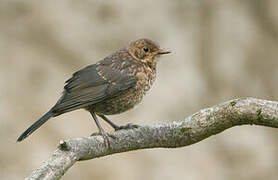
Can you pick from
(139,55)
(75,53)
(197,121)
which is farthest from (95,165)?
(197,121)

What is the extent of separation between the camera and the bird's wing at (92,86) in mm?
5285

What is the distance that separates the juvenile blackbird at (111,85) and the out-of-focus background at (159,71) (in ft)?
6.34

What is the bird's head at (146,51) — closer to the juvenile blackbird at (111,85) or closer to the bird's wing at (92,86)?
the juvenile blackbird at (111,85)

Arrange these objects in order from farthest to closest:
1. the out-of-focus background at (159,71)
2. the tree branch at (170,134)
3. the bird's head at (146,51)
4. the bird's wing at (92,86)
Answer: the out-of-focus background at (159,71) → the bird's head at (146,51) → the bird's wing at (92,86) → the tree branch at (170,134)

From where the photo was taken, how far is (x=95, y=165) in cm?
775

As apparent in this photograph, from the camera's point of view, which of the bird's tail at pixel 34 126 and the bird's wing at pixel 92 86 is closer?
the bird's tail at pixel 34 126

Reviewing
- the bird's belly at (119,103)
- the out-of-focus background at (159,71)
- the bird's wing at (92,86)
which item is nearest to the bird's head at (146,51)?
the bird's wing at (92,86)

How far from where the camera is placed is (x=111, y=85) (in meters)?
5.63

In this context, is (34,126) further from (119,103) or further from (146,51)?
(146,51)

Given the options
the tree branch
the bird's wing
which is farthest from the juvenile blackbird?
the tree branch

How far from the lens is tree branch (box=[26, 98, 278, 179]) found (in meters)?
4.02

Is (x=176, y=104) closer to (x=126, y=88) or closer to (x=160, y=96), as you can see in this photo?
(x=160, y=96)

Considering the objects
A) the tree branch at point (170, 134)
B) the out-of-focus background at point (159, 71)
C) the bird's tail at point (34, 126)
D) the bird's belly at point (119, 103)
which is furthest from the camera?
the out-of-focus background at point (159, 71)

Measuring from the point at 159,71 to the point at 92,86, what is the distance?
2714 mm
